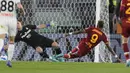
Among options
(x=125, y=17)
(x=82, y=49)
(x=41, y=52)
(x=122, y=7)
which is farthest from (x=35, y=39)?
(x=122, y=7)

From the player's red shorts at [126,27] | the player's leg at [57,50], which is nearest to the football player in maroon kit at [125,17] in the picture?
the player's red shorts at [126,27]

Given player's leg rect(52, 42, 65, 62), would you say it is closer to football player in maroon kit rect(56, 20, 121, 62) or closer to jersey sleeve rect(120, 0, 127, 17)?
football player in maroon kit rect(56, 20, 121, 62)

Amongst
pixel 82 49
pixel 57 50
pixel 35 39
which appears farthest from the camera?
pixel 57 50

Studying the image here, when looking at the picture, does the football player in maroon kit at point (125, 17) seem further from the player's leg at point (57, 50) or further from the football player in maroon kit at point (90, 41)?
the player's leg at point (57, 50)

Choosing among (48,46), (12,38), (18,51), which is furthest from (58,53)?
(12,38)

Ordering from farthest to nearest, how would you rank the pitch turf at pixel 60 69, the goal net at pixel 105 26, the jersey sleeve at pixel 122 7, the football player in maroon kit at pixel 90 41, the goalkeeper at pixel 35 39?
the goal net at pixel 105 26 → the goalkeeper at pixel 35 39 → the football player in maroon kit at pixel 90 41 → the jersey sleeve at pixel 122 7 → the pitch turf at pixel 60 69

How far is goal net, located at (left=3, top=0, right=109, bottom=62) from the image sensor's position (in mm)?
18377

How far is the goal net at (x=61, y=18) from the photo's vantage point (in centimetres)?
1838

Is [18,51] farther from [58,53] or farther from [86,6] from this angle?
[86,6]

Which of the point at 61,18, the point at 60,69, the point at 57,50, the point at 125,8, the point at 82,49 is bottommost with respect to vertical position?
the point at 57,50

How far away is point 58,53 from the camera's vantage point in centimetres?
1778

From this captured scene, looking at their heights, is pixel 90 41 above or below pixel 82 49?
above

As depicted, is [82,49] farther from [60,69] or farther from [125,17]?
[60,69]

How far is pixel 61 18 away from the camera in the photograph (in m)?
18.5
